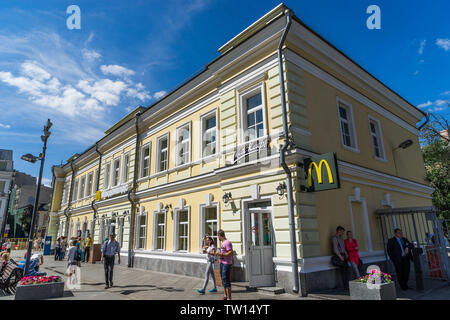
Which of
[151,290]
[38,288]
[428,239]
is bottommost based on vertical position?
[151,290]

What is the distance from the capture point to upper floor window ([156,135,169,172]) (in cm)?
1431

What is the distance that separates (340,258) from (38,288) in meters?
8.44

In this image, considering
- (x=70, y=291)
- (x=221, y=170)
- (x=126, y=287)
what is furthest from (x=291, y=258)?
(x=70, y=291)

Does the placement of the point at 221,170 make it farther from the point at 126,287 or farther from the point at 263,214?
the point at 126,287

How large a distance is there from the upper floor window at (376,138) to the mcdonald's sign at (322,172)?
6.04 meters

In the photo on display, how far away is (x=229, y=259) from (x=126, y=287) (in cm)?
468

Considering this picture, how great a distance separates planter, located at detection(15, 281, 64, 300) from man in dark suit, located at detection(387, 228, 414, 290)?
9962mm

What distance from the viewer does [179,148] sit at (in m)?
13.4

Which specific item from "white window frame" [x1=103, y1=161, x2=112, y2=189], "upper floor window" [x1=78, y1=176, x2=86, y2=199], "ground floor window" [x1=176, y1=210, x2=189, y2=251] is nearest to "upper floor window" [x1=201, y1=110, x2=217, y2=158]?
"ground floor window" [x1=176, y1=210, x2=189, y2=251]

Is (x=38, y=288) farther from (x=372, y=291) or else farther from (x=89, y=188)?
(x=89, y=188)

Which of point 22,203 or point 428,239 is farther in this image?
point 22,203

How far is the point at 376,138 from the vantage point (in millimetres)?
12469

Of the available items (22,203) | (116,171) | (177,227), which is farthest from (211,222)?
(22,203)

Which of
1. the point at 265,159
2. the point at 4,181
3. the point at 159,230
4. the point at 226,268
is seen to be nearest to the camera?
the point at 226,268
